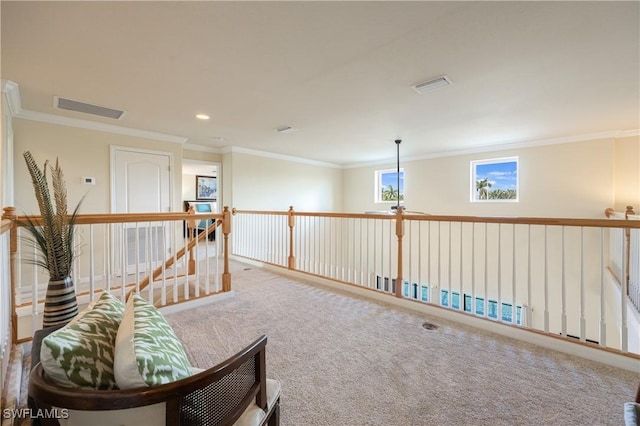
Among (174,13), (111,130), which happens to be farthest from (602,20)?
(111,130)

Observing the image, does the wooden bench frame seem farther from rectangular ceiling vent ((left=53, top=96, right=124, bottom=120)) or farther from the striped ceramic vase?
rectangular ceiling vent ((left=53, top=96, right=124, bottom=120))

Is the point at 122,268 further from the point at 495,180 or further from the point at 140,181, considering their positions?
the point at 495,180

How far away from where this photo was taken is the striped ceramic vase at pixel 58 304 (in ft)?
5.36

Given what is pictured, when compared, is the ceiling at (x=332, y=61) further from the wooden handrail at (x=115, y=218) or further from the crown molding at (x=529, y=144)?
the wooden handrail at (x=115, y=218)

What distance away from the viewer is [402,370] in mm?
1918

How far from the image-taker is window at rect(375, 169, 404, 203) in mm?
7453

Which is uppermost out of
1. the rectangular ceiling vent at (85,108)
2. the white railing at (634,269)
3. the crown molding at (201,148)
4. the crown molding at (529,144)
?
the crown molding at (201,148)

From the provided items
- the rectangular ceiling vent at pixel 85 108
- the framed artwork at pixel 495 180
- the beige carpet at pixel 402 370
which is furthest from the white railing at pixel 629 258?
the rectangular ceiling vent at pixel 85 108

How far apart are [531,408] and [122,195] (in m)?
5.42

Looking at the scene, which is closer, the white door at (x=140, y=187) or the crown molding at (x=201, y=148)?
the white door at (x=140, y=187)

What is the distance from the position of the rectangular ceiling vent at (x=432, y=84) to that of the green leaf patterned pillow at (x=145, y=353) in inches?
115

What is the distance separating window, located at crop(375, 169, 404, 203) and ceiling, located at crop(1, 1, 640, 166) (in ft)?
10.8

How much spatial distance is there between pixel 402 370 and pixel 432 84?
2580 mm

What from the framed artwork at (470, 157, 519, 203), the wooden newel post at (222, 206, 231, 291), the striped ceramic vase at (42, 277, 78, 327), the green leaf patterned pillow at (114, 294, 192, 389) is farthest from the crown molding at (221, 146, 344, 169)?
the green leaf patterned pillow at (114, 294, 192, 389)
